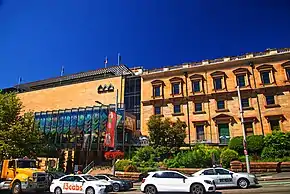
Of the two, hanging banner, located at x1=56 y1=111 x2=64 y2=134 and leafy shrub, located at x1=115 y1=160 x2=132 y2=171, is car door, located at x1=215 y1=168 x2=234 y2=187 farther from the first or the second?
hanging banner, located at x1=56 y1=111 x2=64 y2=134

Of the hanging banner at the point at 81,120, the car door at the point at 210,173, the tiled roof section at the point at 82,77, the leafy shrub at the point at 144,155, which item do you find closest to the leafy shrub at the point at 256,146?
the leafy shrub at the point at 144,155

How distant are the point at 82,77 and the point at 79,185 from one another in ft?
136

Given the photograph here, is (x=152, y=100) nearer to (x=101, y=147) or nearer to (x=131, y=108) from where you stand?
(x=131, y=108)

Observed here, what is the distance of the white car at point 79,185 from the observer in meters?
16.6

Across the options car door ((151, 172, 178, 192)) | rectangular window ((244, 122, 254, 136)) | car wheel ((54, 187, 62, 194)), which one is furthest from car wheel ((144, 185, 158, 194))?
rectangular window ((244, 122, 254, 136))

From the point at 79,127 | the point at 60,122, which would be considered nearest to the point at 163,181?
the point at 79,127

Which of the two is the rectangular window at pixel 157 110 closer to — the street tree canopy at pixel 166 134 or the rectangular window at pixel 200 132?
the rectangular window at pixel 200 132

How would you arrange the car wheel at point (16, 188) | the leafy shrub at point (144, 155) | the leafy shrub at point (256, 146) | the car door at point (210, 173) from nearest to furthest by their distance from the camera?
1. the car door at point (210, 173)
2. the car wheel at point (16, 188)
3. the leafy shrub at point (256, 146)
4. the leafy shrub at point (144, 155)

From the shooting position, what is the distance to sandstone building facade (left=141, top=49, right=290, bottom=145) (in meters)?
36.6

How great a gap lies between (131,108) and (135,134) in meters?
5.43

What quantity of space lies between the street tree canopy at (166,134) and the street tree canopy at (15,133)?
1529cm

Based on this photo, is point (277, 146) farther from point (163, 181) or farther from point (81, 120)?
point (81, 120)

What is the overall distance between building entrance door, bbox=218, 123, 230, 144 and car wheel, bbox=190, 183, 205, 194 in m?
23.9

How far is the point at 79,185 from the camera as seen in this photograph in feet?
56.2
